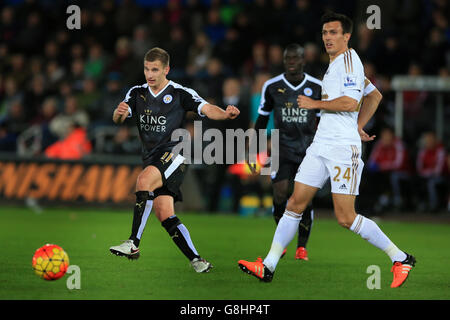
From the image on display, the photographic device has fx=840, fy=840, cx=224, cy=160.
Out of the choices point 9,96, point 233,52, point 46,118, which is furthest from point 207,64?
point 9,96

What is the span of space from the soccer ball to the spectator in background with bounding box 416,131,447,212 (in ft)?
35.0

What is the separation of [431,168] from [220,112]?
950 centimetres

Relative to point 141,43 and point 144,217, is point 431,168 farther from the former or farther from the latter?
point 144,217

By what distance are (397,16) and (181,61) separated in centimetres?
481

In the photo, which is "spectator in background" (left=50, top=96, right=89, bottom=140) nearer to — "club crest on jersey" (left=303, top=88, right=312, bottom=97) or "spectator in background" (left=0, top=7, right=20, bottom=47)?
"spectator in background" (left=0, top=7, right=20, bottom=47)

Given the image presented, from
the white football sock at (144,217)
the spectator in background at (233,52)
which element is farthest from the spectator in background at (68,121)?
the white football sock at (144,217)

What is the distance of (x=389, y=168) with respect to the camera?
53.9 feet

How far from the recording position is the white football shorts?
23.1 ft

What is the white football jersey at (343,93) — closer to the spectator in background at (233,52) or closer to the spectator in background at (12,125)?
the spectator in background at (233,52)

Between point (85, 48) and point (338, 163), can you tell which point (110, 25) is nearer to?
point (85, 48)

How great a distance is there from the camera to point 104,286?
269 inches

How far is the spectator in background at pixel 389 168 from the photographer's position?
53.6 ft

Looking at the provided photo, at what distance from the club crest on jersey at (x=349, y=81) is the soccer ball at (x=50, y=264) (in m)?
2.77
